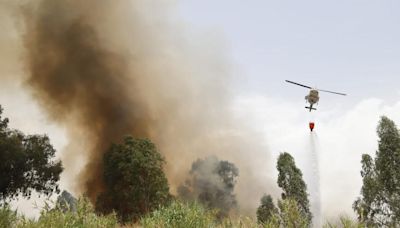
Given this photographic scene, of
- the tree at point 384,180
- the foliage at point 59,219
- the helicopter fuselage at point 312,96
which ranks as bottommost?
the foliage at point 59,219

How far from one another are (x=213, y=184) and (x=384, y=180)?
63.4 metres

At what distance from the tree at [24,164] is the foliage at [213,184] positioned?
43.2 metres

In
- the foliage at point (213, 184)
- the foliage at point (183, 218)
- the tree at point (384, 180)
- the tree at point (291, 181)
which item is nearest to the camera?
the foliage at point (183, 218)

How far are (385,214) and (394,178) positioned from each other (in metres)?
4.45

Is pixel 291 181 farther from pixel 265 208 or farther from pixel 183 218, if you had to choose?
pixel 183 218

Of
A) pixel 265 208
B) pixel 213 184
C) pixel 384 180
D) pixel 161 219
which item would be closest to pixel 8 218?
pixel 161 219

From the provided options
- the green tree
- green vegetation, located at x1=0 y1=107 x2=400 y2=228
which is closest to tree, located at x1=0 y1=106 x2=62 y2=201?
green vegetation, located at x1=0 y1=107 x2=400 y2=228

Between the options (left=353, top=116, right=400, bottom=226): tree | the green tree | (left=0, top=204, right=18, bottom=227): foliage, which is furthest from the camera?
the green tree

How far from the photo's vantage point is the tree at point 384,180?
49.8m

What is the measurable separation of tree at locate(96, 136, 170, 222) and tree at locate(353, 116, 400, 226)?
106 ft

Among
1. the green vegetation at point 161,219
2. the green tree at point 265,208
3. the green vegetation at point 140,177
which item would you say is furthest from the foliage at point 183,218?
the green tree at point 265,208

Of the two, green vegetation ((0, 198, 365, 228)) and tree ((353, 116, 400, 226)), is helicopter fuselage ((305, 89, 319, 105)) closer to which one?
tree ((353, 116, 400, 226))

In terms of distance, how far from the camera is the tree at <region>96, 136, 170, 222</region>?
68188 mm

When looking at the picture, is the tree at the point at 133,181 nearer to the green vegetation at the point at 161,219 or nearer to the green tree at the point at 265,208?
the green tree at the point at 265,208
